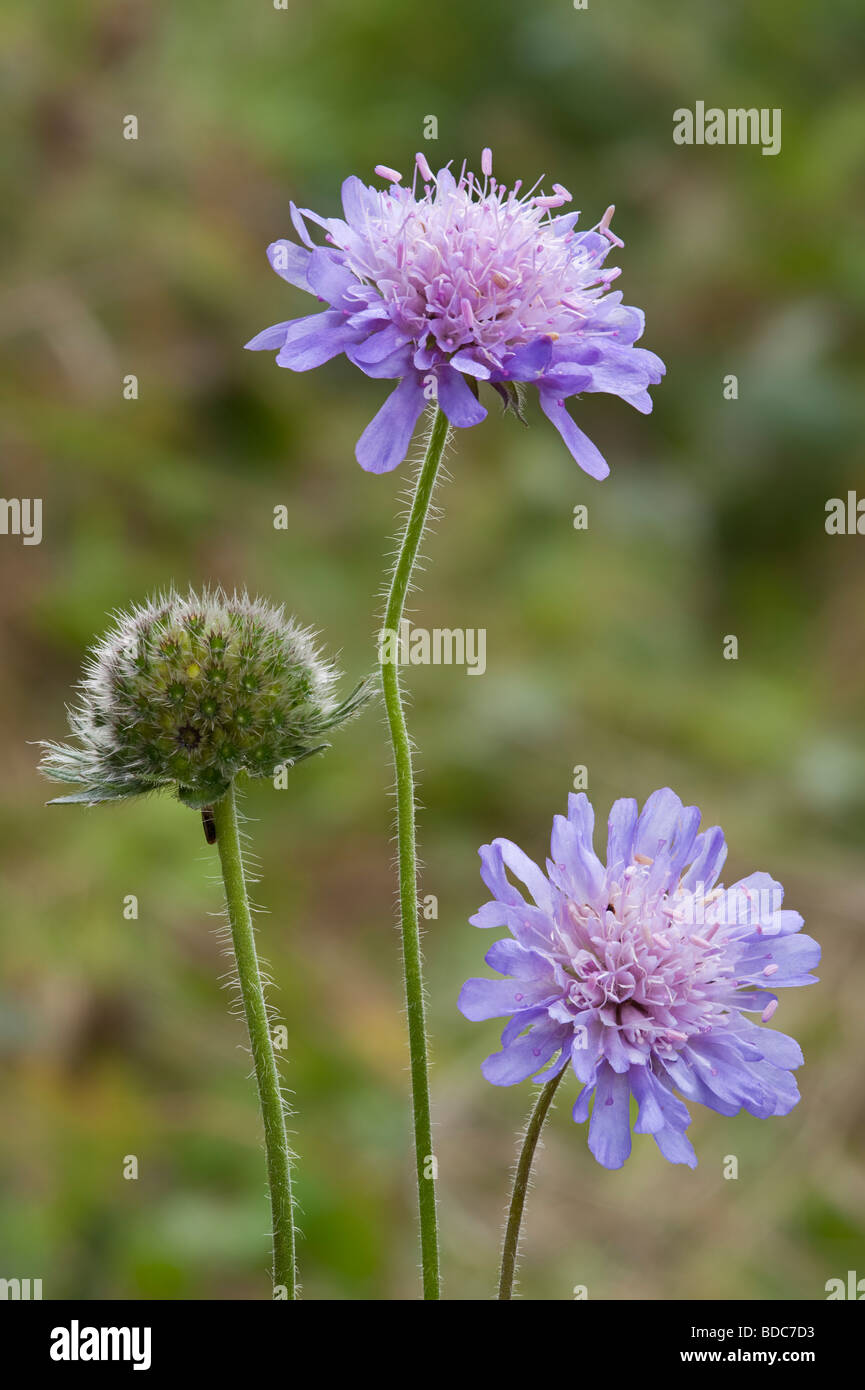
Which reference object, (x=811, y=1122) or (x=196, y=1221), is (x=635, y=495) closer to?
(x=811, y=1122)

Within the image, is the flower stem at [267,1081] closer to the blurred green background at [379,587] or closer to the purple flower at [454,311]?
the purple flower at [454,311]

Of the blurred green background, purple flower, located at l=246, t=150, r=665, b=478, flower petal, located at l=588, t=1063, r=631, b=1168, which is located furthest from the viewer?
the blurred green background

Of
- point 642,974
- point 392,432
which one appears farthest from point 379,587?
point 642,974

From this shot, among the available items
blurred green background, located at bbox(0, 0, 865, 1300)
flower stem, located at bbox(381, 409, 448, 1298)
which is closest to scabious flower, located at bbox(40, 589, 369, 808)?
flower stem, located at bbox(381, 409, 448, 1298)

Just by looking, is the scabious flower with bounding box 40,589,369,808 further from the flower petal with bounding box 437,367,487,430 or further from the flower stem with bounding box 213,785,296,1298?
the flower petal with bounding box 437,367,487,430

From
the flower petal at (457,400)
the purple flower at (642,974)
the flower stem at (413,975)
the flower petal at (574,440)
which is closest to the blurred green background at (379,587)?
the flower stem at (413,975)

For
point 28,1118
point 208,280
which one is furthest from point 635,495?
point 28,1118
